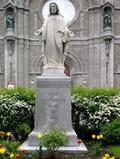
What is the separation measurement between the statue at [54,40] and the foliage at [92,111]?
7.86 feet

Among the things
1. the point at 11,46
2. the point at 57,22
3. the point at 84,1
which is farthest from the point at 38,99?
the point at 84,1

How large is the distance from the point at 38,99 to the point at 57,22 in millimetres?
2288

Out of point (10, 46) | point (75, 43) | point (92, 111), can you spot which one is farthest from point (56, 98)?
point (75, 43)

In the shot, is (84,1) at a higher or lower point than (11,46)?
higher

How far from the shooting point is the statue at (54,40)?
30.8ft

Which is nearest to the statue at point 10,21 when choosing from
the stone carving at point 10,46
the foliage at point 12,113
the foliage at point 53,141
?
the stone carving at point 10,46

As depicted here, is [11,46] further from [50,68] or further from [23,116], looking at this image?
[50,68]

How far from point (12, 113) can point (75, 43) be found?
57.4 ft

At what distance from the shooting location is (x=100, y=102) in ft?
37.2

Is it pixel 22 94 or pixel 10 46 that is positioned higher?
pixel 10 46

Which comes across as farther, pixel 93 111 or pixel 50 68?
pixel 93 111

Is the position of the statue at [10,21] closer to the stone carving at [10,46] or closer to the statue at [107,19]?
the stone carving at [10,46]

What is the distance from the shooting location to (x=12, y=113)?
11.1m

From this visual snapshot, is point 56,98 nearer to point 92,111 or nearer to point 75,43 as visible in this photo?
point 92,111
